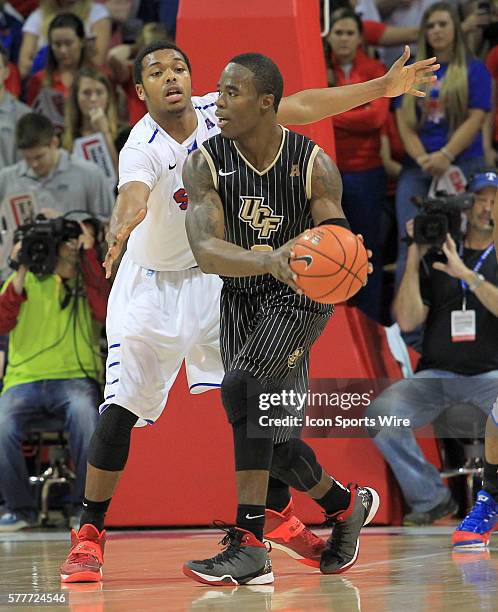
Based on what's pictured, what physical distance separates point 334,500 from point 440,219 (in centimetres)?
282

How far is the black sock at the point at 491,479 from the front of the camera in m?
5.94

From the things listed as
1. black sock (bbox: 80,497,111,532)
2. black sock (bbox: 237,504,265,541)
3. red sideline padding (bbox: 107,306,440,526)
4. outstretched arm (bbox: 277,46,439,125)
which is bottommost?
red sideline padding (bbox: 107,306,440,526)

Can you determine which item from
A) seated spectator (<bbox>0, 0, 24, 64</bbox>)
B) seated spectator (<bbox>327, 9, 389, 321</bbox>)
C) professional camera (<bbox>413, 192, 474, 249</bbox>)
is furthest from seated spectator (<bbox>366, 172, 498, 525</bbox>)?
seated spectator (<bbox>0, 0, 24, 64</bbox>)

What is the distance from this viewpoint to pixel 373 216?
8891mm

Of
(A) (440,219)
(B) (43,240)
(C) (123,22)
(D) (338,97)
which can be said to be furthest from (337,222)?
(C) (123,22)

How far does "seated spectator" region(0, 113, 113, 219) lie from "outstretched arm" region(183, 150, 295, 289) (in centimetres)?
396

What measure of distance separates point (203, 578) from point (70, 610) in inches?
26.4

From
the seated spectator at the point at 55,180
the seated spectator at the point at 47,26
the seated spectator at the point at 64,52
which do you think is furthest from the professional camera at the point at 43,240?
the seated spectator at the point at 47,26

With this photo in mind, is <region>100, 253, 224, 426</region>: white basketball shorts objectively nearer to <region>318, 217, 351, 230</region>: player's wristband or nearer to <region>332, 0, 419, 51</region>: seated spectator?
<region>318, 217, 351, 230</region>: player's wristband

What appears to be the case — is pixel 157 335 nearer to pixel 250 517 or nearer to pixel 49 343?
pixel 250 517

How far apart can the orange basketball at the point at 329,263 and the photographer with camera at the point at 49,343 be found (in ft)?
12.0

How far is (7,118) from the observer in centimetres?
969

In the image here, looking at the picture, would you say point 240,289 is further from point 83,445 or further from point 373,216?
point 373,216

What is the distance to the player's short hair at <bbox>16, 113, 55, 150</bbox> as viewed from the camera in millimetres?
8578
